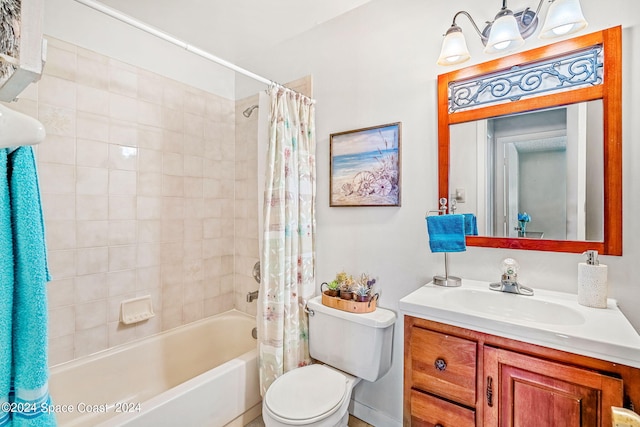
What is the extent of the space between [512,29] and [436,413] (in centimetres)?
163

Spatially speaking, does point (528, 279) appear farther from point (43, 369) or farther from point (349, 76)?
point (43, 369)

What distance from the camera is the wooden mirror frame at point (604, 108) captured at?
1137mm

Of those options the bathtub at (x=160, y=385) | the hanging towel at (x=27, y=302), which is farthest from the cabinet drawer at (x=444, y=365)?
the hanging towel at (x=27, y=302)

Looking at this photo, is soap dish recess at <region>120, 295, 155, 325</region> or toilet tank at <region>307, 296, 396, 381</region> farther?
soap dish recess at <region>120, 295, 155, 325</region>

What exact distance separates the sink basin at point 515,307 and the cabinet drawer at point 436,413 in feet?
1.24

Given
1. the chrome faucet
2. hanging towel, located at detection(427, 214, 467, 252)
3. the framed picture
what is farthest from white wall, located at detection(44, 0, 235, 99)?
the chrome faucet

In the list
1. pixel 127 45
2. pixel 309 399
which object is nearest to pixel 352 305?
pixel 309 399

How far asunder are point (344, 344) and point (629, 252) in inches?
51.4

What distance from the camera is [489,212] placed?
143cm

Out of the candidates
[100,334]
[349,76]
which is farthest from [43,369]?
[349,76]

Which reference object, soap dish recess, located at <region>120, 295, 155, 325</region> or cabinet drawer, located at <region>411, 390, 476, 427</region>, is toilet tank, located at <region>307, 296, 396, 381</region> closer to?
cabinet drawer, located at <region>411, 390, 476, 427</region>

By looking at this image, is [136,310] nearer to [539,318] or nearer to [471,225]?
[471,225]

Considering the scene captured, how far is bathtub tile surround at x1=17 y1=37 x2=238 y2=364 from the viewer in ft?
5.48

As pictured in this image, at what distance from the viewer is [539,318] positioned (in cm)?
121
